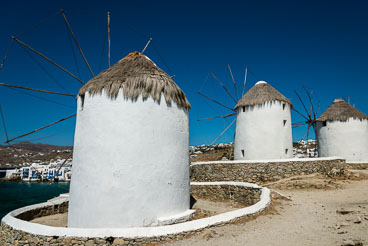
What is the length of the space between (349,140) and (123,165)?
648 inches

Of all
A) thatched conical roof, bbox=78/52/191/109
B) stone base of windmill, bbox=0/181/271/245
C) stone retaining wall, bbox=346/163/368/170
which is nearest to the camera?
stone base of windmill, bbox=0/181/271/245

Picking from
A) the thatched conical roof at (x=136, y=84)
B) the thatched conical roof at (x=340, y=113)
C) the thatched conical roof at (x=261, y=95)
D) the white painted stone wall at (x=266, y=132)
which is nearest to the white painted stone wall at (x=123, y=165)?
the thatched conical roof at (x=136, y=84)

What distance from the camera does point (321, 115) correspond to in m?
18.0

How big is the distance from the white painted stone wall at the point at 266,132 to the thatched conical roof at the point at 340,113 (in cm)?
475

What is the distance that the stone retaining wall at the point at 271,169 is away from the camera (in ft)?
37.0

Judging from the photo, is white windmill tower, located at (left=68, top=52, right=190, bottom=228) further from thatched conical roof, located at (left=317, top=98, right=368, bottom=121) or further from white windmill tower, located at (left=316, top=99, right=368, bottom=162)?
thatched conical roof, located at (left=317, top=98, right=368, bottom=121)

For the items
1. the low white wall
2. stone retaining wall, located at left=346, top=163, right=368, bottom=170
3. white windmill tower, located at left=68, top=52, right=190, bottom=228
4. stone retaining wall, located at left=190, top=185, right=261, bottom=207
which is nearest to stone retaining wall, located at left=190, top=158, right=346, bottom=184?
stone retaining wall, located at left=190, top=185, right=261, bottom=207

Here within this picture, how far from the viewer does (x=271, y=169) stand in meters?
11.3

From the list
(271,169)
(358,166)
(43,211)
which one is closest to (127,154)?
(43,211)

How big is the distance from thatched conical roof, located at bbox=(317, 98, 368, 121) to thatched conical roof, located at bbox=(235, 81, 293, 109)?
4.68 metres

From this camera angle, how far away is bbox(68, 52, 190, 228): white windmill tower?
5.94m

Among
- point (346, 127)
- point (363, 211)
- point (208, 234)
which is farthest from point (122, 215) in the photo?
point (346, 127)

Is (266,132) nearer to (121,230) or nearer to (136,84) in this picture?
(136,84)

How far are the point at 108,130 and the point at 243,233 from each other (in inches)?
156
